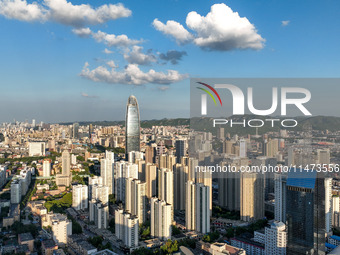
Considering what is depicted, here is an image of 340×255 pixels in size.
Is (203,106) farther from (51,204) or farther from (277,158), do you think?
(51,204)

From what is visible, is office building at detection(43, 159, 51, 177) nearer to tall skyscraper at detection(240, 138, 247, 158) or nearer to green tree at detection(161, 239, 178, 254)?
tall skyscraper at detection(240, 138, 247, 158)

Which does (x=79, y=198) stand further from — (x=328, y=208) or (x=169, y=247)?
(x=328, y=208)

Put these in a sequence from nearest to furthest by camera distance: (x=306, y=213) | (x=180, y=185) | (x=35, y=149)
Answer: (x=306, y=213) → (x=180, y=185) → (x=35, y=149)

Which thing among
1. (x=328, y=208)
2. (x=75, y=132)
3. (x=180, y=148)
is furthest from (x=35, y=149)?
(x=328, y=208)

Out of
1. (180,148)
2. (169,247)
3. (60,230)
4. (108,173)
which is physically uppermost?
(180,148)

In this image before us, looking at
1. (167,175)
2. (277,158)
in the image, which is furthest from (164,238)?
(277,158)

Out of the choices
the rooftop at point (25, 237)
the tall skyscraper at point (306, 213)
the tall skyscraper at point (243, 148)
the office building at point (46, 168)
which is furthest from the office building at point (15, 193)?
the tall skyscraper at point (306, 213)
